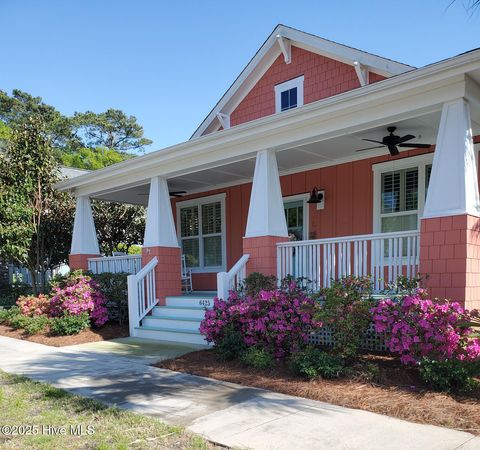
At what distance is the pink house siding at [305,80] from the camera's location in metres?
10.0

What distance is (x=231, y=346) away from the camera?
20.6 feet

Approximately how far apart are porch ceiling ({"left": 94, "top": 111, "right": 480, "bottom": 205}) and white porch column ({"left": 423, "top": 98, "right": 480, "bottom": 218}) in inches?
22.6

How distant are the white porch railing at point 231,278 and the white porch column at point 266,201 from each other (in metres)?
0.57

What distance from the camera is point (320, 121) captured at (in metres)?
6.83

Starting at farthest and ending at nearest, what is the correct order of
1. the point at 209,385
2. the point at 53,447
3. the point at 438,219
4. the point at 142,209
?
the point at 142,209 → the point at 438,219 → the point at 209,385 → the point at 53,447

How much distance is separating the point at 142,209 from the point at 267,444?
12.4m

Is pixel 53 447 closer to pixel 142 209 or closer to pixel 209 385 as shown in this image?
pixel 209 385

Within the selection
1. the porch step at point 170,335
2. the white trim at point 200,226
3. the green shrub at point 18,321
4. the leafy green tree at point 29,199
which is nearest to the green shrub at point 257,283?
the porch step at point 170,335

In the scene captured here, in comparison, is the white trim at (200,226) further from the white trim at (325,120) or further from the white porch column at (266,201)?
the white porch column at (266,201)

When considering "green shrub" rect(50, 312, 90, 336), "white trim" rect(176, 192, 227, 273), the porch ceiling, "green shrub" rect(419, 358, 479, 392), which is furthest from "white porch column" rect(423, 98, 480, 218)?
"green shrub" rect(50, 312, 90, 336)

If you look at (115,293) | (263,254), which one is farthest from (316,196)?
(115,293)

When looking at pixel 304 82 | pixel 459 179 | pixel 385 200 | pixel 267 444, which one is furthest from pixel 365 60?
pixel 267 444

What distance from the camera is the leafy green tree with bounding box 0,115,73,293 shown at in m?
10.8

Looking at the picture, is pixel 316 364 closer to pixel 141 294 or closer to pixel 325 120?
pixel 325 120
